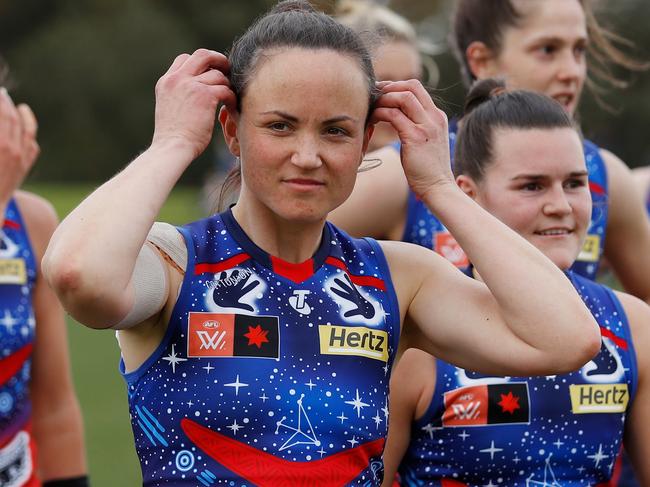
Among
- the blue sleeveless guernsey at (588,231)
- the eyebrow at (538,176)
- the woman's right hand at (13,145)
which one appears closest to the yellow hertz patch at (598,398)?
the eyebrow at (538,176)

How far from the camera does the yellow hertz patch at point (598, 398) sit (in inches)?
146

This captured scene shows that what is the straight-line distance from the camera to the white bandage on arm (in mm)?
2939

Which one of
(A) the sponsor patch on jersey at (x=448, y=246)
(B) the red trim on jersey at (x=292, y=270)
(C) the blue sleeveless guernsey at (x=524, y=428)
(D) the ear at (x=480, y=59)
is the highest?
(D) the ear at (x=480, y=59)

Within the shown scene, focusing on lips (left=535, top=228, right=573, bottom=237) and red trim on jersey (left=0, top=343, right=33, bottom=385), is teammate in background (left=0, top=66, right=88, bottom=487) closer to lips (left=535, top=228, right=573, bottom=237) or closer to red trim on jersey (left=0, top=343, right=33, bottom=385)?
red trim on jersey (left=0, top=343, right=33, bottom=385)

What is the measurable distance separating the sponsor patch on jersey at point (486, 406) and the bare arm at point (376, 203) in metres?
0.98

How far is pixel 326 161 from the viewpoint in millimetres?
3059

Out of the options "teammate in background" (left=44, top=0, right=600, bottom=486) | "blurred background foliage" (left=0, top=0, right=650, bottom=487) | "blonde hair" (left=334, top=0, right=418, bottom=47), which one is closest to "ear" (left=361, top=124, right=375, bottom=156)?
"teammate in background" (left=44, top=0, right=600, bottom=486)

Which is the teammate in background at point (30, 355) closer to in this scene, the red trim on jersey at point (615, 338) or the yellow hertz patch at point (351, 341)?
the yellow hertz patch at point (351, 341)

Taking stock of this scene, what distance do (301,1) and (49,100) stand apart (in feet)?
138

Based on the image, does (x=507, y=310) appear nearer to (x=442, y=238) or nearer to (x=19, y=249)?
(x=442, y=238)

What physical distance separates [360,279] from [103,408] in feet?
31.4

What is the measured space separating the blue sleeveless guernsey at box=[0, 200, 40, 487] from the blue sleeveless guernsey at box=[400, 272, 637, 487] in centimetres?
160

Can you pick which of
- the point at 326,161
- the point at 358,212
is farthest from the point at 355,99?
the point at 358,212

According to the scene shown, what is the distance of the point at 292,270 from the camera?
10.6ft
